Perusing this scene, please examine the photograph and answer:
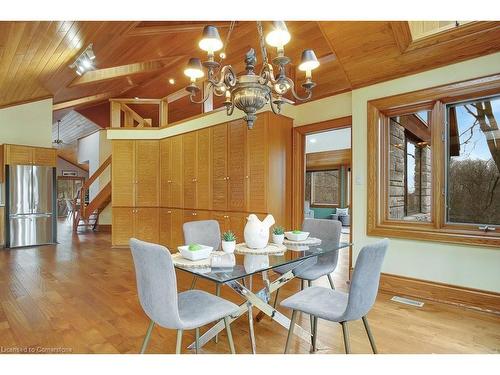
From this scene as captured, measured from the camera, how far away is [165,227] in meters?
5.87

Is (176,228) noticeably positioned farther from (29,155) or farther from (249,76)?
(249,76)

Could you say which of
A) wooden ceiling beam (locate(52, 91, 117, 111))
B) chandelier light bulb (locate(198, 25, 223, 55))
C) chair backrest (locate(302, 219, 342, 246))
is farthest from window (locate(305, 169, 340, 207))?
chandelier light bulb (locate(198, 25, 223, 55))

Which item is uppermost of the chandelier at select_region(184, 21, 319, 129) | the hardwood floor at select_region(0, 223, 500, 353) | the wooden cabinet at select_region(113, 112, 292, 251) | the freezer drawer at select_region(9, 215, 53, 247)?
the chandelier at select_region(184, 21, 319, 129)

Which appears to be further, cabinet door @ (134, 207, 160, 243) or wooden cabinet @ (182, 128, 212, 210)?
cabinet door @ (134, 207, 160, 243)

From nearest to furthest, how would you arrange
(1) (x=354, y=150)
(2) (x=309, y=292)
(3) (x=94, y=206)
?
1. (2) (x=309, y=292)
2. (1) (x=354, y=150)
3. (3) (x=94, y=206)

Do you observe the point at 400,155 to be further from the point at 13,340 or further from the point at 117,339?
the point at 13,340

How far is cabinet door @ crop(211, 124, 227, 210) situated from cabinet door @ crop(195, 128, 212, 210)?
105 mm

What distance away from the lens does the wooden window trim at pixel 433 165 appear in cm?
292

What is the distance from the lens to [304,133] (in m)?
4.48

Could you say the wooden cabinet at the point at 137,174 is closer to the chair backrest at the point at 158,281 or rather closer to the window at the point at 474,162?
the chair backrest at the point at 158,281

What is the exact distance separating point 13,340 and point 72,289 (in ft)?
4.04

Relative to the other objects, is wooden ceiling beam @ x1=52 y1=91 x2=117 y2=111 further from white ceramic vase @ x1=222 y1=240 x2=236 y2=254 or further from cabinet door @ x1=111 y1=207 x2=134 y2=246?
white ceramic vase @ x1=222 y1=240 x2=236 y2=254

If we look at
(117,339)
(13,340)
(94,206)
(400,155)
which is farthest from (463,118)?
(94,206)

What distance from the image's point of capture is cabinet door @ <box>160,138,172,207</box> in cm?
579
